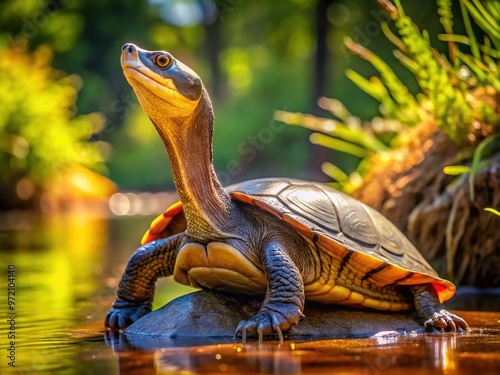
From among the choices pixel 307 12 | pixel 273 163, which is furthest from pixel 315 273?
pixel 273 163

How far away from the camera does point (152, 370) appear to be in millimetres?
2818

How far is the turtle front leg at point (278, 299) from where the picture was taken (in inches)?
138

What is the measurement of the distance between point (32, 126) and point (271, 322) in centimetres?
1329

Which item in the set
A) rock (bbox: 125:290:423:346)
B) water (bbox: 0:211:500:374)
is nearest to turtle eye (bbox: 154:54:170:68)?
rock (bbox: 125:290:423:346)

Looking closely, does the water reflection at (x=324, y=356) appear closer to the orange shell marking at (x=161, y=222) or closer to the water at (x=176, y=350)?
the water at (x=176, y=350)

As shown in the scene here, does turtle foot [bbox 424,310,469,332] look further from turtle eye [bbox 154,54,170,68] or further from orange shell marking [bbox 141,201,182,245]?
turtle eye [bbox 154,54,170,68]

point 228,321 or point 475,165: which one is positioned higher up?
point 475,165

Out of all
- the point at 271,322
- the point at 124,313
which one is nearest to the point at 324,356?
the point at 271,322

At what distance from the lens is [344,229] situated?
13.1 feet

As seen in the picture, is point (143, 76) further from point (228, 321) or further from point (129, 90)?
point (129, 90)

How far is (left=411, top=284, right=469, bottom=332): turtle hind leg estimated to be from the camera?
384 cm

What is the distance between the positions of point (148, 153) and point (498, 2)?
86.2ft

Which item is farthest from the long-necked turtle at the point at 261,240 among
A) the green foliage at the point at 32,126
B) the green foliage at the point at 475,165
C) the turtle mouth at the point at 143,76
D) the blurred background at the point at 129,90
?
the green foliage at the point at 32,126

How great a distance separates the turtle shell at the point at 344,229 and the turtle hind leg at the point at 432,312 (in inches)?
2.3
